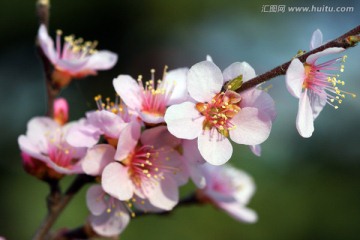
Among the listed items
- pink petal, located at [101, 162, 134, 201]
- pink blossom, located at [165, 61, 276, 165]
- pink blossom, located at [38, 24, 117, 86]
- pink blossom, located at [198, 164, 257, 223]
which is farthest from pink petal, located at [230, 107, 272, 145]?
pink blossom, located at [38, 24, 117, 86]

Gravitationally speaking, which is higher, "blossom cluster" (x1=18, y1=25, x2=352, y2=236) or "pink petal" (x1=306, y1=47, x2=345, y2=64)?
"pink petal" (x1=306, y1=47, x2=345, y2=64)

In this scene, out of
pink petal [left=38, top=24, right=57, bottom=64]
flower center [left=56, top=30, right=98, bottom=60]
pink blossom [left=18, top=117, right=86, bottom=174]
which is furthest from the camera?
flower center [left=56, top=30, right=98, bottom=60]

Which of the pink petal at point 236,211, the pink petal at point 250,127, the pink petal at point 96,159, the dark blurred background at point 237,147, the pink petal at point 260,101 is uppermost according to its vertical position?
the pink petal at point 260,101

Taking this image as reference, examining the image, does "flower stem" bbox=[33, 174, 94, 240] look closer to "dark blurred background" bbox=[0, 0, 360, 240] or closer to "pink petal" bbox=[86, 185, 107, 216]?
"pink petal" bbox=[86, 185, 107, 216]

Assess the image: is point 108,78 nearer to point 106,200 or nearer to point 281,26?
point 281,26

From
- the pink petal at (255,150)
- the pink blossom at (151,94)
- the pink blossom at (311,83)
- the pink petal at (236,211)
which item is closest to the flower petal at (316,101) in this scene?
the pink blossom at (311,83)

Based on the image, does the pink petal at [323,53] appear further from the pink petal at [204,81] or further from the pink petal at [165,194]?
the pink petal at [165,194]
